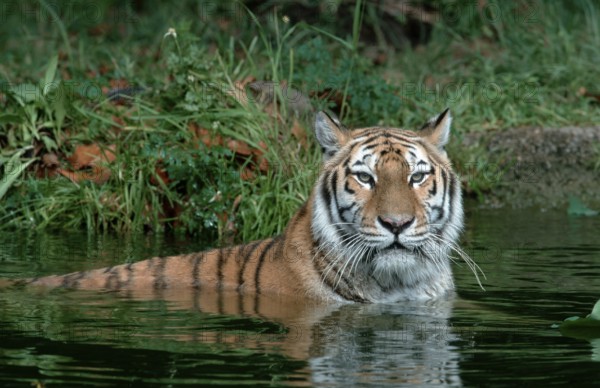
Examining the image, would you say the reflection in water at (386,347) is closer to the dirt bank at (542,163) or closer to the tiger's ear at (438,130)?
the tiger's ear at (438,130)

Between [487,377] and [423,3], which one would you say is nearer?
[487,377]

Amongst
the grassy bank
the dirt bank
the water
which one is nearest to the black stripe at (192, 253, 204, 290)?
the water

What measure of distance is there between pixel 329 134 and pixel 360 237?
0.61m

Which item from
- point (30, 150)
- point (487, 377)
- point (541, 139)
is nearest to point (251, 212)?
point (30, 150)

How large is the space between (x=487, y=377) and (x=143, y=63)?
6895 millimetres

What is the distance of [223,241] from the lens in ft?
24.0

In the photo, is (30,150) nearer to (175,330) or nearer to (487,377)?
(175,330)

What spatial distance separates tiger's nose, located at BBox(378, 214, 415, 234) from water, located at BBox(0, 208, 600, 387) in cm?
36

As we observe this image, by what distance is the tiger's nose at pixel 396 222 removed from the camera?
5009mm

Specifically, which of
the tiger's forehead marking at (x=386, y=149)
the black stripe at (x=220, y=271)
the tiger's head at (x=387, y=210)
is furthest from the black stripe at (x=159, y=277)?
the tiger's forehead marking at (x=386, y=149)

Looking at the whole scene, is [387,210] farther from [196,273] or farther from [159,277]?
[159,277]

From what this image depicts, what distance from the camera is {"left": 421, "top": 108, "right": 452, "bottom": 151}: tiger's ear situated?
18.2 ft

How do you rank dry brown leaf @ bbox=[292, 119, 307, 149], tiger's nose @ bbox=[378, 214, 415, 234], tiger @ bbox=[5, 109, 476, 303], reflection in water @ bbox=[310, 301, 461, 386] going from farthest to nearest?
1. dry brown leaf @ bbox=[292, 119, 307, 149]
2. tiger @ bbox=[5, 109, 476, 303]
3. tiger's nose @ bbox=[378, 214, 415, 234]
4. reflection in water @ bbox=[310, 301, 461, 386]

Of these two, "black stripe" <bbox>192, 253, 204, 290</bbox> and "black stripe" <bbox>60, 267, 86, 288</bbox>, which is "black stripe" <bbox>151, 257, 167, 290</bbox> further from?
"black stripe" <bbox>60, 267, 86, 288</bbox>
